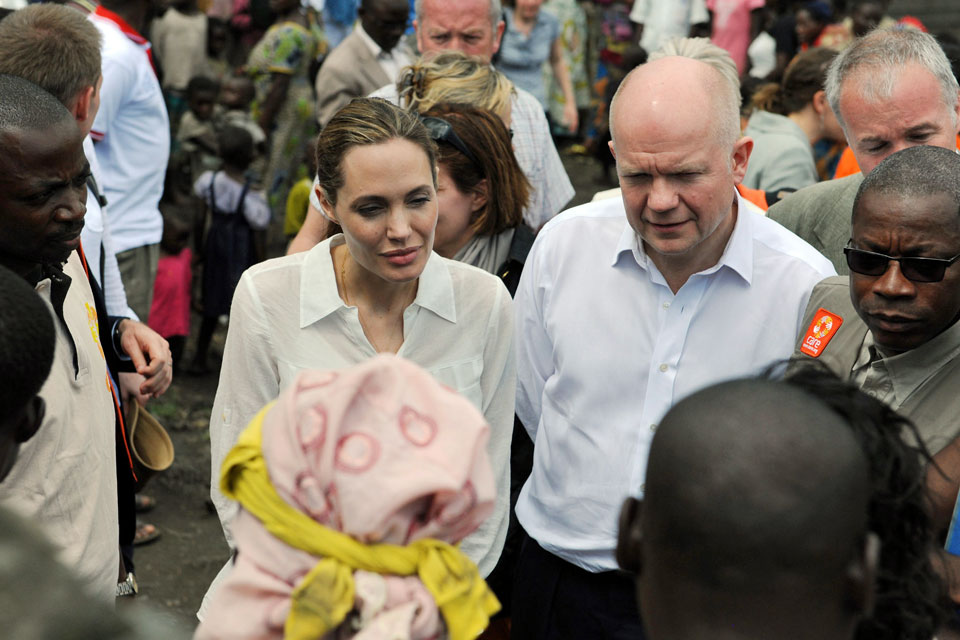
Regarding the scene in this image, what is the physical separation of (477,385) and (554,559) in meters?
0.59

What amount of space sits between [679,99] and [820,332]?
69 cm

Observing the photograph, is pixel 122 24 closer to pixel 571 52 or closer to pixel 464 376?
pixel 464 376

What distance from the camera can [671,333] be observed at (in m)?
2.91

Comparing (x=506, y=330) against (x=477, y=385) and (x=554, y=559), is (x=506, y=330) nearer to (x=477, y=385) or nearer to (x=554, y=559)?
(x=477, y=385)

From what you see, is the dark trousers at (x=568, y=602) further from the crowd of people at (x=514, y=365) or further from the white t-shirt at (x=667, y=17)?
the white t-shirt at (x=667, y=17)

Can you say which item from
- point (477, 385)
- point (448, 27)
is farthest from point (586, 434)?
point (448, 27)

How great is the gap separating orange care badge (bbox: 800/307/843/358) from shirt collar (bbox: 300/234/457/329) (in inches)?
34.2

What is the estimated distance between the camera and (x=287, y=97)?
9336mm

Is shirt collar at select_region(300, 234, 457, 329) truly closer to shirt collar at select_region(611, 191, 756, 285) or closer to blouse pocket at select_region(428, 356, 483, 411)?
blouse pocket at select_region(428, 356, 483, 411)

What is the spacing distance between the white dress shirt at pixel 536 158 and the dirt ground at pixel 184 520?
2.22 m

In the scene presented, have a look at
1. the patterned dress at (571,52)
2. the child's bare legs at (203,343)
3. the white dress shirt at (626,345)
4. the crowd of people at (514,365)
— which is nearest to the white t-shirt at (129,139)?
Answer: the crowd of people at (514,365)

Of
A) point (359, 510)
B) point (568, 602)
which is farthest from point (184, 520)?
point (359, 510)

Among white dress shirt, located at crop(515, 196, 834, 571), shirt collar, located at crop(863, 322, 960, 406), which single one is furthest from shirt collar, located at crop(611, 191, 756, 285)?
shirt collar, located at crop(863, 322, 960, 406)

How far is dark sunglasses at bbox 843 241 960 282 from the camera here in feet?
7.69
